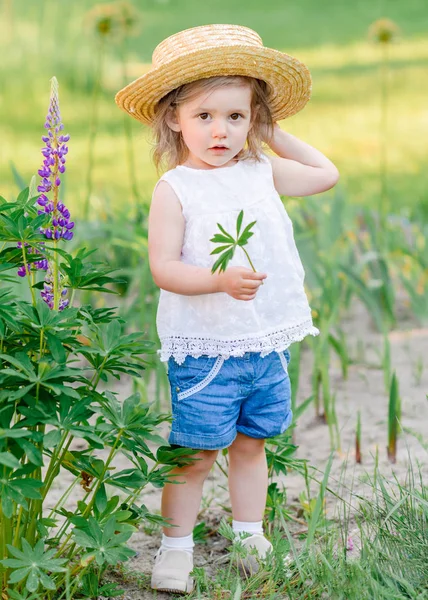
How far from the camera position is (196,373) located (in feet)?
7.21

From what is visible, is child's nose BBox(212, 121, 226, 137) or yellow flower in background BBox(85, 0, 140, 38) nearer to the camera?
child's nose BBox(212, 121, 226, 137)

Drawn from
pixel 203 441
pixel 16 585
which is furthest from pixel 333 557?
pixel 16 585

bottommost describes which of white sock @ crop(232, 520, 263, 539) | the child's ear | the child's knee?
white sock @ crop(232, 520, 263, 539)

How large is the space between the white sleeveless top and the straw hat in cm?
19

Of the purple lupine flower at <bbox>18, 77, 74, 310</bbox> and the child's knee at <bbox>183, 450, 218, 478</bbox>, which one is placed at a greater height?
the purple lupine flower at <bbox>18, 77, 74, 310</bbox>

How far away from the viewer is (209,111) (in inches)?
85.0

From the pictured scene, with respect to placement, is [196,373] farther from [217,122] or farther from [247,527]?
[217,122]

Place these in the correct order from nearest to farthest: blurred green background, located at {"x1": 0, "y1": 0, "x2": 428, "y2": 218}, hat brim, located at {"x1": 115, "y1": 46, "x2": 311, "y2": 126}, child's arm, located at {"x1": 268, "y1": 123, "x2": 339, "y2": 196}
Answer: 1. hat brim, located at {"x1": 115, "y1": 46, "x2": 311, "y2": 126}
2. child's arm, located at {"x1": 268, "y1": 123, "x2": 339, "y2": 196}
3. blurred green background, located at {"x1": 0, "y1": 0, "x2": 428, "y2": 218}

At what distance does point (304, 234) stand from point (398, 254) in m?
0.82

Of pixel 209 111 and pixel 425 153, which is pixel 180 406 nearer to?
pixel 209 111

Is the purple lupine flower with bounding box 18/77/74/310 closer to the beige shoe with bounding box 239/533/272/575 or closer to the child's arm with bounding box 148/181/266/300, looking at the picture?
the child's arm with bounding box 148/181/266/300

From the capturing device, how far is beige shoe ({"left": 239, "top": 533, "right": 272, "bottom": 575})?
7.36 feet

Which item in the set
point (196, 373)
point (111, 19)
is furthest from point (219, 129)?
point (111, 19)

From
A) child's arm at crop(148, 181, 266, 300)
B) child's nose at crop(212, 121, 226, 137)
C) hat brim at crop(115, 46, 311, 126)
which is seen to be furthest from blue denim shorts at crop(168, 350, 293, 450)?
hat brim at crop(115, 46, 311, 126)
